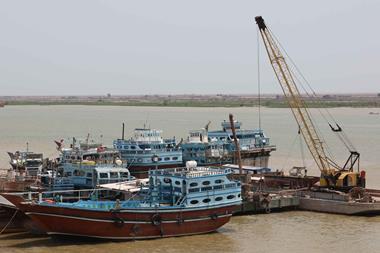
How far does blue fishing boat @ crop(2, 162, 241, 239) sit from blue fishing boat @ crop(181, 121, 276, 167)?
61.3 feet

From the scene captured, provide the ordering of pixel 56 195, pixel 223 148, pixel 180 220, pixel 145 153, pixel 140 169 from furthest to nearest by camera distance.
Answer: pixel 223 148 → pixel 145 153 → pixel 140 169 → pixel 56 195 → pixel 180 220

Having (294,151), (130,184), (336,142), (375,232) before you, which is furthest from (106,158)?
(336,142)

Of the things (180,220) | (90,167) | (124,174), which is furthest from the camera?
(90,167)

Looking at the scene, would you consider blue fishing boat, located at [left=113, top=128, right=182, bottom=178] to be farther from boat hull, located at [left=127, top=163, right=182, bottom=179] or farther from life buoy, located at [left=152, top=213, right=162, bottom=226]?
life buoy, located at [left=152, top=213, right=162, bottom=226]

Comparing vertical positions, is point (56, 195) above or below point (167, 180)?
below

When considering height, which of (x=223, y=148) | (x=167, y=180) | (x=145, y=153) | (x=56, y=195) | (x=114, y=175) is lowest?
(x=56, y=195)

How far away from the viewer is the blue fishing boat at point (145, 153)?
51531 mm

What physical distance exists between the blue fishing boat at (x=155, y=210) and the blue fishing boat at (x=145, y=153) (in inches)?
567

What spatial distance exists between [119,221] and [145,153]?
19.2 metres

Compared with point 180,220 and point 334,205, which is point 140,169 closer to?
point 334,205

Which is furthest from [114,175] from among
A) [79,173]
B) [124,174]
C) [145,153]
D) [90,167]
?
[145,153]

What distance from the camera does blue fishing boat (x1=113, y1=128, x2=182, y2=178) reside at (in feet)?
169

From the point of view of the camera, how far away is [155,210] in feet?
109

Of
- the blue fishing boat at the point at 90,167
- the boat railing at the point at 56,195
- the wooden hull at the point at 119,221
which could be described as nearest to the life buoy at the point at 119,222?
the wooden hull at the point at 119,221
